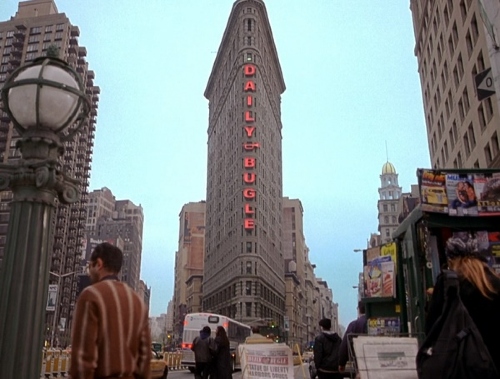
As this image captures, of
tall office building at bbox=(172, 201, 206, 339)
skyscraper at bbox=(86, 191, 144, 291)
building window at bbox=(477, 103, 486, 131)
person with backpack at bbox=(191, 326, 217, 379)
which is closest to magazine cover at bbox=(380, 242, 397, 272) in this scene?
person with backpack at bbox=(191, 326, 217, 379)

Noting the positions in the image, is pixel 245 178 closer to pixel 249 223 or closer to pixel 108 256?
pixel 249 223

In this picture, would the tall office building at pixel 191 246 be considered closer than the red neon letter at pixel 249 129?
No

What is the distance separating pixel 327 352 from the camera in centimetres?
→ 823

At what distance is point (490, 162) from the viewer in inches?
1230

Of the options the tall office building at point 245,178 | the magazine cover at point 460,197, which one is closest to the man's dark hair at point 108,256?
the magazine cover at point 460,197

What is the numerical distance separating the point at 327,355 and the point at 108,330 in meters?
5.79

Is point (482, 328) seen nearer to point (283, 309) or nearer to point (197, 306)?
point (283, 309)

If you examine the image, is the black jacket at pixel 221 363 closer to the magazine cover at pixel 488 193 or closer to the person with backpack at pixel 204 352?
the person with backpack at pixel 204 352

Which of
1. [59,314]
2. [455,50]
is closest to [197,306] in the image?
[59,314]

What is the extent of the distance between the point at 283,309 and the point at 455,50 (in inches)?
3485

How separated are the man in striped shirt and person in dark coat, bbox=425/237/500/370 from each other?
2.16 meters

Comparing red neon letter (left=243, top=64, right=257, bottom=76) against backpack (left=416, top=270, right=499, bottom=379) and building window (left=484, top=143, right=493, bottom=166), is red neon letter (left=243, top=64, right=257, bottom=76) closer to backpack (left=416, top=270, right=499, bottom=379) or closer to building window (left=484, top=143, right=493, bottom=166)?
building window (left=484, top=143, right=493, bottom=166)

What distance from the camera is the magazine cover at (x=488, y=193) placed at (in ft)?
25.9

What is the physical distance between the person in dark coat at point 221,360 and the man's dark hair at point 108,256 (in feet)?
23.4
